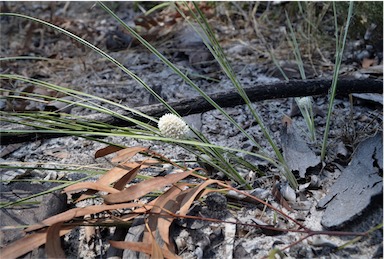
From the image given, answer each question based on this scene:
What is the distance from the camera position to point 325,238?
2.94 feet

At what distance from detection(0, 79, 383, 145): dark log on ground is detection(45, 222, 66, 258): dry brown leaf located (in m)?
0.41

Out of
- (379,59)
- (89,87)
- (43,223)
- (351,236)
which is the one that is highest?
(43,223)

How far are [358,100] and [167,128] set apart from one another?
2.31 feet

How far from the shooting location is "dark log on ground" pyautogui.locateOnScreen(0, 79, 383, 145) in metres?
1.25

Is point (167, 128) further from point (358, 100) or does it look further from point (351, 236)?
point (358, 100)

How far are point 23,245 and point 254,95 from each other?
694 mm

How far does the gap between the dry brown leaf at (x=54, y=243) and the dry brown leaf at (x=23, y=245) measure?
1 centimetres

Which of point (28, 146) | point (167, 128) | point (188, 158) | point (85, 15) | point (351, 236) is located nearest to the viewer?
point (351, 236)

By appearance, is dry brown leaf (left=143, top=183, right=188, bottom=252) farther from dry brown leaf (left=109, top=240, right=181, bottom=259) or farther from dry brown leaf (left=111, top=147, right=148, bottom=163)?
dry brown leaf (left=111, top=147, right=148, bottom=163)

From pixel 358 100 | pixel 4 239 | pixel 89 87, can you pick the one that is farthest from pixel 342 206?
pixel 89 87

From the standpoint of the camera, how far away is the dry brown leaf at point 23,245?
88 centimetres

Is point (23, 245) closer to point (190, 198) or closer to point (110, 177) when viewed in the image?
point (110, 177)

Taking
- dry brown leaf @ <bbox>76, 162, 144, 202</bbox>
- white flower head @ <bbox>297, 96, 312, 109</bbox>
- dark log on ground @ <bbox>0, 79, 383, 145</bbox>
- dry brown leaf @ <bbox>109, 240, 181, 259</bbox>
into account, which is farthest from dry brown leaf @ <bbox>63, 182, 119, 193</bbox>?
white flower head @ <bbox>297, 96, 312, 109</bbox>

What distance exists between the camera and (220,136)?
4.46 feet
